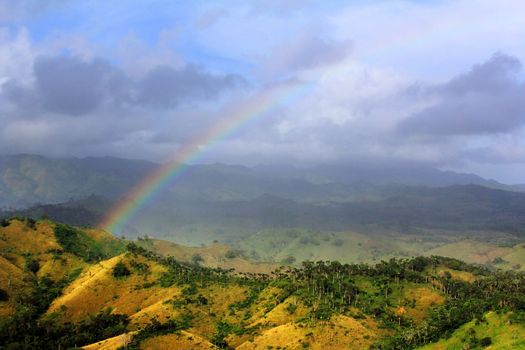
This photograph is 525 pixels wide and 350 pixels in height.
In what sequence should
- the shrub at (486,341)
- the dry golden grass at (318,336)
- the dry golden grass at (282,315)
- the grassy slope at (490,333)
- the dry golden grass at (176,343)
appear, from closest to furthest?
the grassy slope at (490,333) < the shrub at (486,341) < the dry golden grass at (176,343) < the dry golden grass at (318,336) < the dry golden grass at (282,315)

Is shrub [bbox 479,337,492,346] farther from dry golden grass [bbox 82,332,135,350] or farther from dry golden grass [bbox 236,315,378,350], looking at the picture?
dry golden grass [bbox 82,332,135,350]

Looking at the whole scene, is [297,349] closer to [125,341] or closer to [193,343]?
[193,343]

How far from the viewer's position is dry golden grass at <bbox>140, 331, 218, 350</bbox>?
15338cm

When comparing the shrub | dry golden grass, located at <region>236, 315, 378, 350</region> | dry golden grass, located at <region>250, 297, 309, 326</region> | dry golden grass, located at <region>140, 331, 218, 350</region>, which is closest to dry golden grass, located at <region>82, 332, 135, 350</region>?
dry golden grass, located at <region>140, 331, 218, 350</region>

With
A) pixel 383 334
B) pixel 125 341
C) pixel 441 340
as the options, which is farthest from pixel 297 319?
pixel 125 341

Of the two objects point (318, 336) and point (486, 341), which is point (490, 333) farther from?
point (318, 336)

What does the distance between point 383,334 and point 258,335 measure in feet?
143

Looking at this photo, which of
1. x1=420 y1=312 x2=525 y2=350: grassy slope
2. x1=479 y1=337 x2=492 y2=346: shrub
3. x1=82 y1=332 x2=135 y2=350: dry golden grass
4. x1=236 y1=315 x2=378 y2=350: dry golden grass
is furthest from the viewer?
x1=236 y1=315 x2=378 y2=350: dry golden grass

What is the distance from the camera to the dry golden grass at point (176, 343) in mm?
153375

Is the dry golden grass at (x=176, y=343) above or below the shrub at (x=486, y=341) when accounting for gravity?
below

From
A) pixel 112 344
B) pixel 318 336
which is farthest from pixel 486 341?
pixel 112 344

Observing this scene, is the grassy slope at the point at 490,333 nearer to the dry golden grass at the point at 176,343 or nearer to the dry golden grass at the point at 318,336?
the dry golden grass at the point at 318,336

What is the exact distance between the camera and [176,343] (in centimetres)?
15588

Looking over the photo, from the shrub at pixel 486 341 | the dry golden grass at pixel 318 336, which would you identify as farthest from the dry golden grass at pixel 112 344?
the shrub at pixel 486 341
